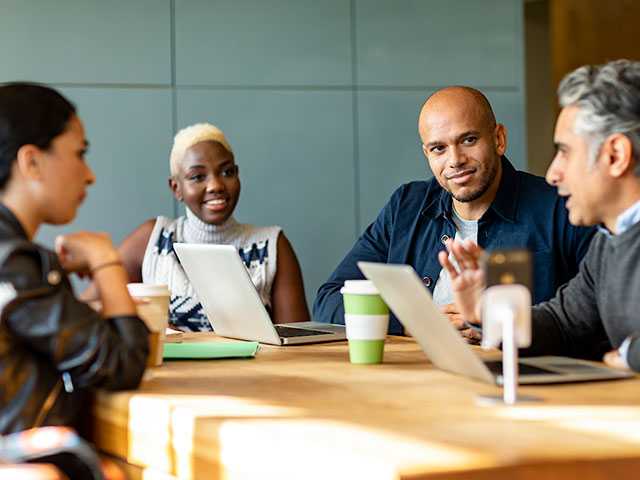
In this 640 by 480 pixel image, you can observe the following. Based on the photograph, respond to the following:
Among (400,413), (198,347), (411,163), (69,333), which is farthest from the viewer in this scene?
(411,163)

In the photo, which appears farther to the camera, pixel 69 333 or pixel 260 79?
pixel 260 79

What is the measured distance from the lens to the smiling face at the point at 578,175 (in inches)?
84.0

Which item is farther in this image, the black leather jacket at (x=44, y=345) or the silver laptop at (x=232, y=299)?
the silver laptop at (x=232, y=299)

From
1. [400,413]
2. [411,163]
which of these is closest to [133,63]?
[411,163]

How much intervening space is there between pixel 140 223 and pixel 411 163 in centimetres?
121

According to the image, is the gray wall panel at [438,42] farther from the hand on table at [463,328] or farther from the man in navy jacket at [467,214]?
the hand on table at [463,328]

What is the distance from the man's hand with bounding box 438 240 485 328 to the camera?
6.86 feet

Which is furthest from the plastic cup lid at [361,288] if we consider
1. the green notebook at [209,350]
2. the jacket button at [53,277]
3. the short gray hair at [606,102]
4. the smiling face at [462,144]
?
the smiling face at [462,144]

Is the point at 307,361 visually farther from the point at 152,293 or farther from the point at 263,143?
the point at 263,143

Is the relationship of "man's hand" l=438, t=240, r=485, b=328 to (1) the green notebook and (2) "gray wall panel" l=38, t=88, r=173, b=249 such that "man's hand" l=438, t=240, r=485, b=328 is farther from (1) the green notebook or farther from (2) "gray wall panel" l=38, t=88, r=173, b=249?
(2) "gray wall panel" l=38, t=88, r=173, b=249

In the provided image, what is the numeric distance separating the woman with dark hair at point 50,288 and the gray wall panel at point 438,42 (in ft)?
9.61

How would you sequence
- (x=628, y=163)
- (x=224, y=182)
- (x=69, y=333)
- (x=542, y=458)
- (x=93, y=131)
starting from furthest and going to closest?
(x=93, y=131) < (x=224, y=182) < (x=628, y=163) < (x=69, y=333) < (x=542, y=458)

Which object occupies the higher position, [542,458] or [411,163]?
[411,163]

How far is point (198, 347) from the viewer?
236cm
